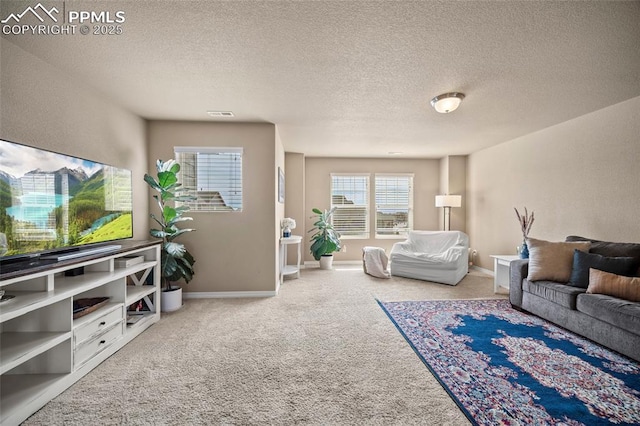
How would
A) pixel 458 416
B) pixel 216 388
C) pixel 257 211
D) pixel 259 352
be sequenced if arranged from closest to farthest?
pixel 458 416 < pixel 216 388 < pixel 259 352 < pixel 257 211

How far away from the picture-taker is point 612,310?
94.1 inches

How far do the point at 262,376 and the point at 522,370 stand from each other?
6.44 feet

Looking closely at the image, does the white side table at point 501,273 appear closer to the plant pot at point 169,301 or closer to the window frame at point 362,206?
the window frame at point 362,206

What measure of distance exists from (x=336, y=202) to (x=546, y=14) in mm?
5124

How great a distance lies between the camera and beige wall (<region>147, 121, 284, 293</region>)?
3938 mm

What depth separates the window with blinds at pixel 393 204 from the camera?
6.76m

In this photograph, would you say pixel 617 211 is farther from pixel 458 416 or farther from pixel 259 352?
pixel 259 352

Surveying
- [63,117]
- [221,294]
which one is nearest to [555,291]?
[221,294]

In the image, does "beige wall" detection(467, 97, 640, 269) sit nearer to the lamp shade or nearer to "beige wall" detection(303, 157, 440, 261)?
the lamp shade

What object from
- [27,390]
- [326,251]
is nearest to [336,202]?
[326,251]

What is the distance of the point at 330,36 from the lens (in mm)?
1995

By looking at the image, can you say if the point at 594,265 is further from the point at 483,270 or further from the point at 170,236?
the point at 170,236

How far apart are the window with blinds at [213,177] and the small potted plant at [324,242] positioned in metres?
2.32

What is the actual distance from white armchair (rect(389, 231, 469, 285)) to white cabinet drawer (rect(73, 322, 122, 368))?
4198 mm
